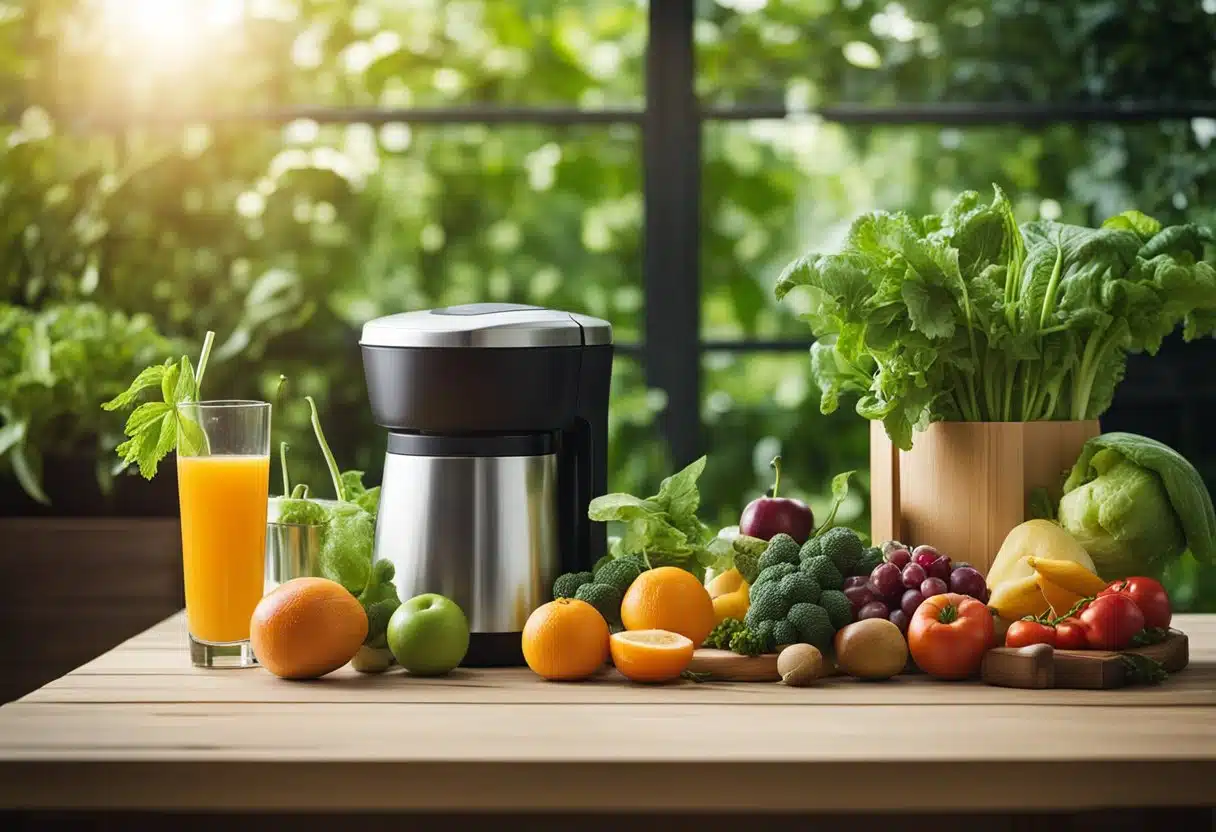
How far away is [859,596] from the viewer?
149 centimetres

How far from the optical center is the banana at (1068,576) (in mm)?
1494

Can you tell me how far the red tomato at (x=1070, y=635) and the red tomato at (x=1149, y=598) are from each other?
0.17ft

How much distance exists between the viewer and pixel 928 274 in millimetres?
1586

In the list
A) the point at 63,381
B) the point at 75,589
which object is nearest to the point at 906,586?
the point at 75,589

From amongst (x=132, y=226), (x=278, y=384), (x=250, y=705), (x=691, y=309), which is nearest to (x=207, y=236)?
(x=132, y=226)

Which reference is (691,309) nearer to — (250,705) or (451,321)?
(451,321)

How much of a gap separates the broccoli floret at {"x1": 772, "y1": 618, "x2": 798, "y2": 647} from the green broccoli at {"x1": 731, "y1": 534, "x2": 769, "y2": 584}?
5.0 inches

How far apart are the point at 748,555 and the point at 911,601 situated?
198mm

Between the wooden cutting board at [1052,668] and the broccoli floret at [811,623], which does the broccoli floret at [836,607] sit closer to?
the broccoli floret at [811,623]

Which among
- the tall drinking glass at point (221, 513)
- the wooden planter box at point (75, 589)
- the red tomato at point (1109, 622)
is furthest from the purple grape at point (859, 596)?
the wooden planter box at point (75, 589)

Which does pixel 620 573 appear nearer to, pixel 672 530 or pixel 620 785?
pixel 672 530

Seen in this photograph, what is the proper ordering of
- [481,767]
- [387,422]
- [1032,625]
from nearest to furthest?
[481,767] < [1032,625] < [387,422]

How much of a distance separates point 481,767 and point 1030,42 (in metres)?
2.61

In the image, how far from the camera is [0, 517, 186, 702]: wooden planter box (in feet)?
8.36
